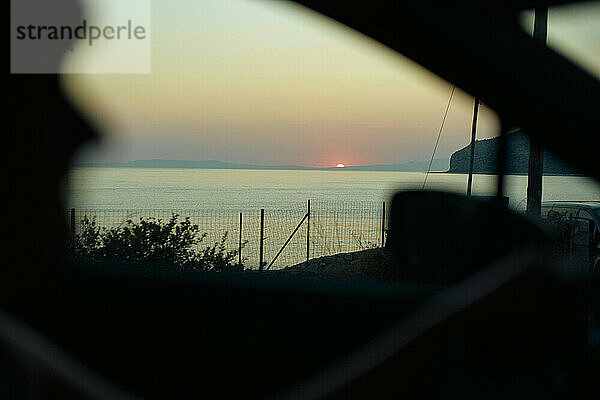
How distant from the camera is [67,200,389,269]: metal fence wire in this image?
873 cm

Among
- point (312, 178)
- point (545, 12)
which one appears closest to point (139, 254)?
point (545, 12)

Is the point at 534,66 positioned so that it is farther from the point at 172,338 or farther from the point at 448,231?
the point at 172,338

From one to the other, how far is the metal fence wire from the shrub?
0.81m

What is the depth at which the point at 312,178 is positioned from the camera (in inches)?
784

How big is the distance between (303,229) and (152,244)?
5769mm

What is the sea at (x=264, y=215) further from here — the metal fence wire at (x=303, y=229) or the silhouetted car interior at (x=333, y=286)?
the silhouetted car interior at (x=333, y=286)

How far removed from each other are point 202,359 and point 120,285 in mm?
241

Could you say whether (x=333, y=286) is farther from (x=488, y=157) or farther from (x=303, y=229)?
(x=303, y=229)

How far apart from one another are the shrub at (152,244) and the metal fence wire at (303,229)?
2.65 feet

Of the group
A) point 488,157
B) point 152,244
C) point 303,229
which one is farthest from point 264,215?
point 488,157

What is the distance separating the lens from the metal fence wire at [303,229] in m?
8.73

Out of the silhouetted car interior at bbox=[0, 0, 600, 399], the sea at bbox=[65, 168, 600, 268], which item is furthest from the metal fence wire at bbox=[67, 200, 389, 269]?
the silhouetted car interior at bbox=[0, 0, 600, 399]

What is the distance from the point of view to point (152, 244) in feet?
19.5

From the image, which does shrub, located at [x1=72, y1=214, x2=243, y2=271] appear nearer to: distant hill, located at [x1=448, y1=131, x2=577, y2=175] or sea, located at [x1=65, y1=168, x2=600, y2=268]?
sea, located at [x1=65, y1=168, x2=600, y2=268]
